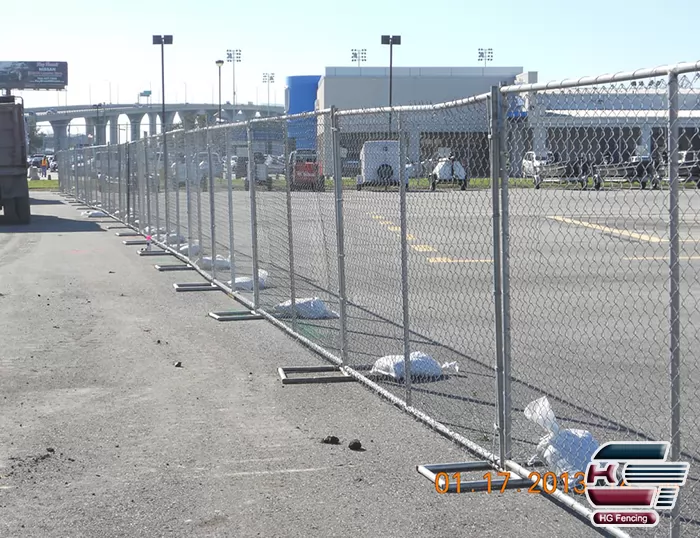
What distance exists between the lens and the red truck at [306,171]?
32.2 feet

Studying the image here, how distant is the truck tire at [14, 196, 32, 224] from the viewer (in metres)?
27.1

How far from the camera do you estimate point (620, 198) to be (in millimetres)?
4973

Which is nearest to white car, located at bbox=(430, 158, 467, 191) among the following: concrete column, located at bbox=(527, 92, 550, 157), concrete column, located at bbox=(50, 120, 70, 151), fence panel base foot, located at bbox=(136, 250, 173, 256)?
concrete column, located at bbox=(527, 92, 550, 157)

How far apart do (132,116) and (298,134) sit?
14727cm

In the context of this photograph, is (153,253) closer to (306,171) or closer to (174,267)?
(174,267)

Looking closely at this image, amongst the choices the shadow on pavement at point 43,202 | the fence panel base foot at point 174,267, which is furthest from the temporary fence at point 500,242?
the shadow on pavement at point 43,202

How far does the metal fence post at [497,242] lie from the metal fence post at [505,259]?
0.02 metres

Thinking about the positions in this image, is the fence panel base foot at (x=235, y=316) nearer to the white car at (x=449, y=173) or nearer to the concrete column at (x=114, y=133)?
the white car at (x=449, y=173)

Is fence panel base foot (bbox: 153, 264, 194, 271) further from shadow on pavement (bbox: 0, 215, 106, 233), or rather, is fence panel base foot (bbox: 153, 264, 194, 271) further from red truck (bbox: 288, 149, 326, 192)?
shadow on pavement (bbox: 0, 215, 106, 233)

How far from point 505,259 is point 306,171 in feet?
14.9

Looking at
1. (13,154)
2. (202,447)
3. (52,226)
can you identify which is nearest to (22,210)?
(52,226)

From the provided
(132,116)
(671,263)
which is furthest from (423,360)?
(132,116)

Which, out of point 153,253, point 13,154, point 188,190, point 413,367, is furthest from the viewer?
point 13,154

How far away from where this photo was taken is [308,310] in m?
11.1
